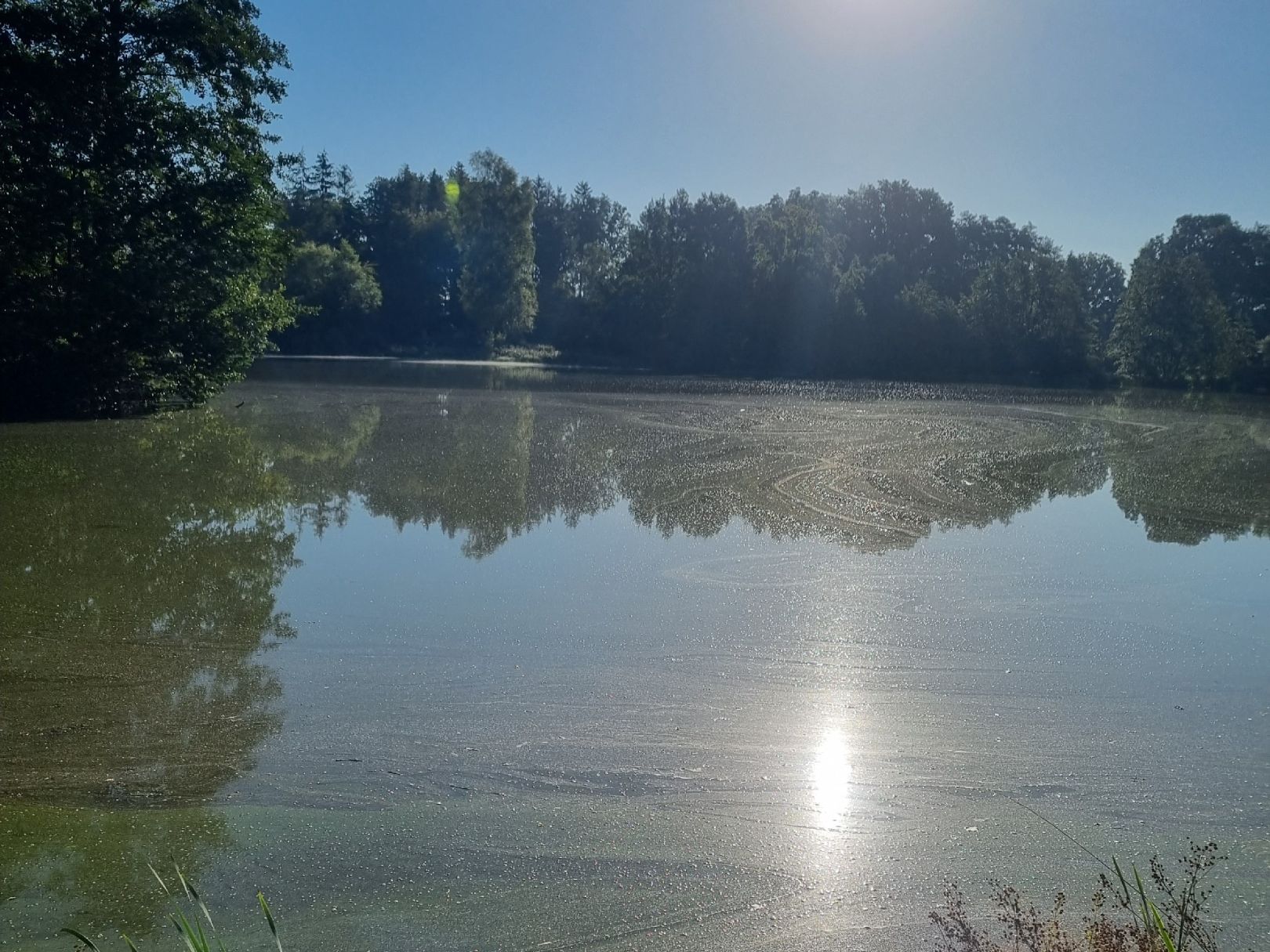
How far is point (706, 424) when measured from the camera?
18.0 metres

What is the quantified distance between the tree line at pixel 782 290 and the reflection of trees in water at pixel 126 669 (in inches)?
1097

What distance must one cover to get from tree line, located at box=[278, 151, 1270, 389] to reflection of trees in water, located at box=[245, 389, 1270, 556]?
66.9 ft

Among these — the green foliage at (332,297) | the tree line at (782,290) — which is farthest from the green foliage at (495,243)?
the green foliage at (332,297)

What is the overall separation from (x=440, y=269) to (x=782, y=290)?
19584 millimetres

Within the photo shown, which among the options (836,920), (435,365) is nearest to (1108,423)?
(836,920)

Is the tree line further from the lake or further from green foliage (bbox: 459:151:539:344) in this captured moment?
the lake

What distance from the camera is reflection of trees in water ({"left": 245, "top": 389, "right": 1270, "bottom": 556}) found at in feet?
31.6

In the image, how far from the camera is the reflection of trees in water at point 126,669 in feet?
10.8

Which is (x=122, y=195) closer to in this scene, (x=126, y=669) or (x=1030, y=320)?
(x=126, y=669)

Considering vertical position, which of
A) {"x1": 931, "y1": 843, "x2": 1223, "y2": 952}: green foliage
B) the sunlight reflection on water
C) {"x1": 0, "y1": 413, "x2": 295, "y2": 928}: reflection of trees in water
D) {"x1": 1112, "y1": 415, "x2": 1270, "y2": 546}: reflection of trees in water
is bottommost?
{"x1": 0, "y1": 413, "x2": 295, "y2": 928}: reflection of trees in water

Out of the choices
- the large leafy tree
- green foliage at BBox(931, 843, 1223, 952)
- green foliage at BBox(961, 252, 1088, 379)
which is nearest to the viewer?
green foliage at BBox(931, 843, 1223, 952)

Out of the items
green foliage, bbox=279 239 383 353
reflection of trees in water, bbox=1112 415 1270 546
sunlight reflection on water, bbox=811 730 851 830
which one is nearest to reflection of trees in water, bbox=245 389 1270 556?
reflection of trees in water, bbox=1112 415 1270 546

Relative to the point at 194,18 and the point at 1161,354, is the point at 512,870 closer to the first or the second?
the point at 194,18

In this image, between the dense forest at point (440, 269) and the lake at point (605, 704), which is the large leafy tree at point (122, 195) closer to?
the dense forest at point (440, 269)
